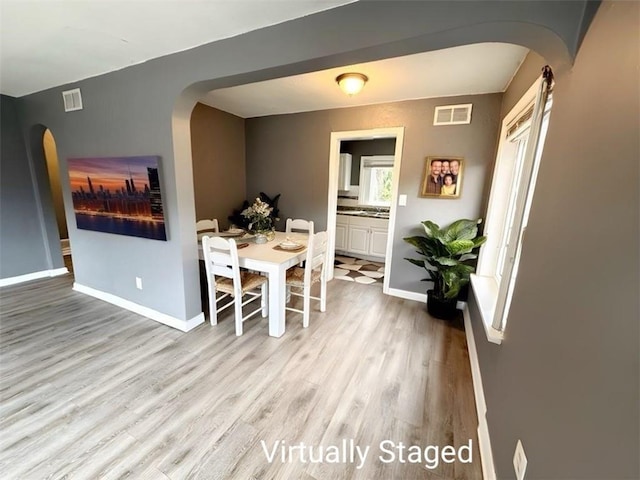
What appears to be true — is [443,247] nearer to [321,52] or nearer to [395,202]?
[395,202]

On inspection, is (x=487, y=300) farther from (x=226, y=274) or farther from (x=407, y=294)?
(x=226, y=274)

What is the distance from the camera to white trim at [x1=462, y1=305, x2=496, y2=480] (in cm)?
135

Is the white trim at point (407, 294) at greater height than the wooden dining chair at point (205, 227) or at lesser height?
lesser

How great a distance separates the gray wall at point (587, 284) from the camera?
0.61m

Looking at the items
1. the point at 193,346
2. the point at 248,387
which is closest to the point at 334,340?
the point at 248,387

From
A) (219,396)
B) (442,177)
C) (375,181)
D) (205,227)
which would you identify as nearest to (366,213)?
(375,181)

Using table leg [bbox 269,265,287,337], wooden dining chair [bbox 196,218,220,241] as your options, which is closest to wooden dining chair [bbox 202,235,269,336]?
table leg [bbox 269,265,287,337]

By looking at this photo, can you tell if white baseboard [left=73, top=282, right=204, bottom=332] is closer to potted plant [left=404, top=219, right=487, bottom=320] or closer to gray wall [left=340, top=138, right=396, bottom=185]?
potted plant [left=404, top=219, right=487, bottom=320]

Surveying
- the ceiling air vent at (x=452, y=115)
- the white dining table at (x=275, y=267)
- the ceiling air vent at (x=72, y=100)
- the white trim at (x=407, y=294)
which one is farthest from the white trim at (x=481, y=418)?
the ceiling air vent at (x=72, y=100)

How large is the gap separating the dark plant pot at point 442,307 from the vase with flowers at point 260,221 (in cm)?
195

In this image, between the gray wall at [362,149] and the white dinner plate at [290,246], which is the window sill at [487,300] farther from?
the gray wall at [362,149]

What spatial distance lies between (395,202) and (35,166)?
4.59 meters

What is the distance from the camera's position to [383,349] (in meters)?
2.38

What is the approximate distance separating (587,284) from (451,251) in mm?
1920
